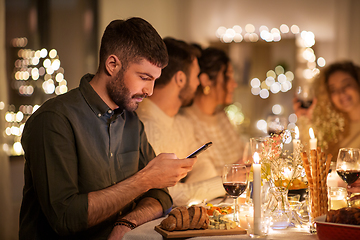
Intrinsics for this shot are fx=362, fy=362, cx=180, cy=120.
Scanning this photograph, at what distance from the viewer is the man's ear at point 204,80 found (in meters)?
3.45

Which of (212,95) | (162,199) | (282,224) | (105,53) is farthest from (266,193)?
(212,95)

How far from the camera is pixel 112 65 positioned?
1576 millimetres

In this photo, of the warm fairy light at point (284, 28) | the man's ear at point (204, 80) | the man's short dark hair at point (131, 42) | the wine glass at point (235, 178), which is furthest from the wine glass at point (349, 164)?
the warm fairy light at point (284, 28)

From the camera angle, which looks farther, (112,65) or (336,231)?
(112,65)

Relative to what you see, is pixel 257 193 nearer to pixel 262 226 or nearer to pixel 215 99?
pixel 262 226

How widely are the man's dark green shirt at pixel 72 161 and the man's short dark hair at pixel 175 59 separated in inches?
31.4

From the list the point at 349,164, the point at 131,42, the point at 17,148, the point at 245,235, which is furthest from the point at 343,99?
the point at 17,148

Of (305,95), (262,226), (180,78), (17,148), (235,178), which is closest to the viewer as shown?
(262,226)

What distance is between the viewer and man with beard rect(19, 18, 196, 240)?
1341 mm

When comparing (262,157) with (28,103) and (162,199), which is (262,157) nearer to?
(162,199)

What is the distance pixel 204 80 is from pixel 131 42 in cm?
195

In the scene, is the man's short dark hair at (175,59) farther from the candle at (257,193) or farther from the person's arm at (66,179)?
the candle at (257,193)

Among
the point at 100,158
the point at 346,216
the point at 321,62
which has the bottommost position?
the point at 346,216

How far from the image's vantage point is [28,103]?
11.3ft
